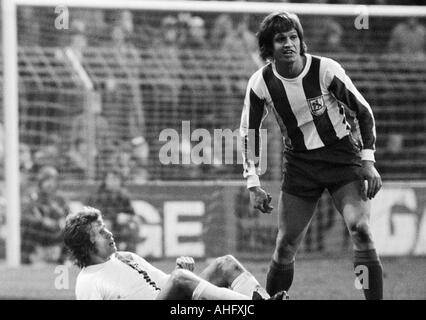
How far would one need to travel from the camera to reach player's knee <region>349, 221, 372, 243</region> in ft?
18.4

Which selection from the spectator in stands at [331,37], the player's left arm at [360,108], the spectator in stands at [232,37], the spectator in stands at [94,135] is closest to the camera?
the player's left arm at [360,108]

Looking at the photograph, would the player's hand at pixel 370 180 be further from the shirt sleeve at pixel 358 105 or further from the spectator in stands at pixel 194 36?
the spectator in stands at pixel 194 36

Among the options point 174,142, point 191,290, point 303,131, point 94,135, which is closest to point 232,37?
point 174,142

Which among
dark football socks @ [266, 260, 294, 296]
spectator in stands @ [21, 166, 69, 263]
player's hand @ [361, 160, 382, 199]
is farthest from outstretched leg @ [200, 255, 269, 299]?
spectator in stands @ [21, 166, 69, 263]

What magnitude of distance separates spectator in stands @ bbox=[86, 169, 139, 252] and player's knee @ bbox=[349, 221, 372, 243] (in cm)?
499

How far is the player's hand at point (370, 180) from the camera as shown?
5.62 metres

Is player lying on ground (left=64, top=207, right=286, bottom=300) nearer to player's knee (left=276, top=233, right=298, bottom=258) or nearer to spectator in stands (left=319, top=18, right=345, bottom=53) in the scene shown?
player's knee (left=276, top=233, right=298, bottom=258)

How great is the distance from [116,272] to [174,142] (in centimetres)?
516

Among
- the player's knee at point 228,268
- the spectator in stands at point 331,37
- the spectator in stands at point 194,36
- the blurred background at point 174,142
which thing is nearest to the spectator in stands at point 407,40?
the blurred background at point 174,142

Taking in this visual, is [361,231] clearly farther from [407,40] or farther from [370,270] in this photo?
[407,40]

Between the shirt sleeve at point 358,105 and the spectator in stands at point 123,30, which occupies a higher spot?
the spectator in stands at point 123,30

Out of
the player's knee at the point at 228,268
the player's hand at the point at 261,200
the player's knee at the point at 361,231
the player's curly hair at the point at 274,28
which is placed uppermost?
the player's curly hair at the point at 274,28

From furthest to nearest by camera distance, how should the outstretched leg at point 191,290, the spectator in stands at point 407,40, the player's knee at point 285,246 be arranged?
the spectator in stands at point 407,40 < the player's knee at point 285,246 < the outstretched leg at point 191,290
